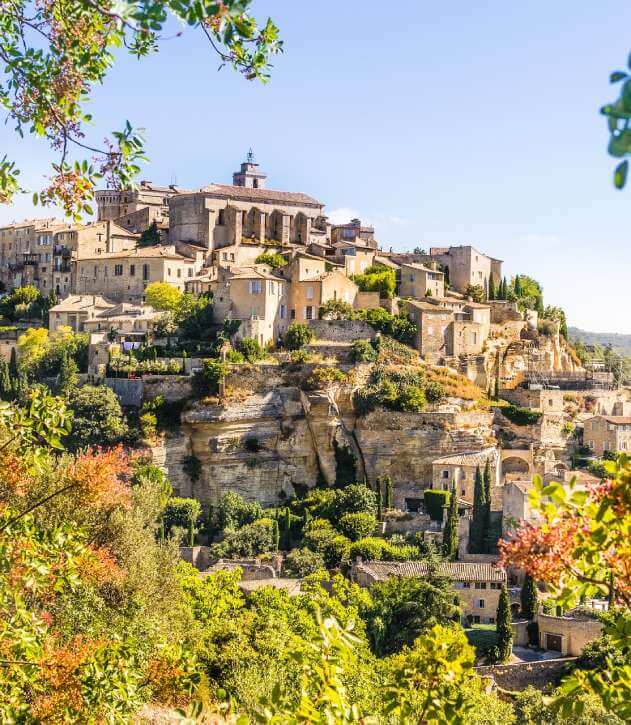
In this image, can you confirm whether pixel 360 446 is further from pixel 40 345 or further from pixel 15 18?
pixel 15 18

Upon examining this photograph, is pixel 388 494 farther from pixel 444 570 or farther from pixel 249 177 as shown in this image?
pixel 249 177

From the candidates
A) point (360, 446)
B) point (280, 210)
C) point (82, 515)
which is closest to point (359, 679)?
point (82, 515)

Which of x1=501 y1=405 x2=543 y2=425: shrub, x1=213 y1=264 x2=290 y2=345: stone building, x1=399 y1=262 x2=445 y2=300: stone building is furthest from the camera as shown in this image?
x1=399 y1=262 x2=445 y2=300: stone building

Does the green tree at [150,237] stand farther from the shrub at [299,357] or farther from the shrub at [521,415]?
the shrub at [521,415]

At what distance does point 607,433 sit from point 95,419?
2327 cm

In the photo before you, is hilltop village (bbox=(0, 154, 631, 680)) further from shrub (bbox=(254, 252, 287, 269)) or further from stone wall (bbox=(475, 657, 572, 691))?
stone wall (bbox=(475, 657, 572, 691))

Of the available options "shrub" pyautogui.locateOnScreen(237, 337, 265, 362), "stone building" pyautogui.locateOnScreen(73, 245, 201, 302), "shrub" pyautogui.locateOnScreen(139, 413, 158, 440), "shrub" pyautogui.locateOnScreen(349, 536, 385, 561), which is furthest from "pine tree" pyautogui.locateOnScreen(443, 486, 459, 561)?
"stone building" pyautogui.locateOnScreen(73, 245, 201, 302)

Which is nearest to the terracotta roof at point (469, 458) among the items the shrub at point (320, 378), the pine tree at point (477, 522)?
the pine tree at point (477, 522)

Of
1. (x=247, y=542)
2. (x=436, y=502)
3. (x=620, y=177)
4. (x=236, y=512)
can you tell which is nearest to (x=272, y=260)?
(x=236, y=512)

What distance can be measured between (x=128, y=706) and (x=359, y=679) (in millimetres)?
16192

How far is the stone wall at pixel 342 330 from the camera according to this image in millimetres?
46719

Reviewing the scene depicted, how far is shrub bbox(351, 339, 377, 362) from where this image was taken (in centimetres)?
4538

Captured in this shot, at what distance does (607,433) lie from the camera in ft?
150

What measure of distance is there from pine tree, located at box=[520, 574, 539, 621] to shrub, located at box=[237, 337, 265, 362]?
17.2 meters
